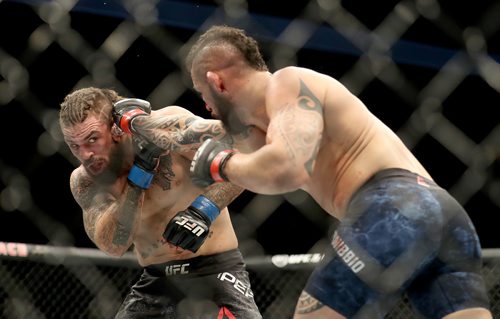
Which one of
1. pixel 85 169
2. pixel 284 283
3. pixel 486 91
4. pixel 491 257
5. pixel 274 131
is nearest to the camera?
pixel 274 131

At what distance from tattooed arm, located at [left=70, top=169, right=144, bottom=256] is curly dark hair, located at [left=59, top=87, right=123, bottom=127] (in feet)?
0.83

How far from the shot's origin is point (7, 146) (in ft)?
14.2

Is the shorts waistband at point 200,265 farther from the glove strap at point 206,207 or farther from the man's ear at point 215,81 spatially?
the man's ear at point 215,81

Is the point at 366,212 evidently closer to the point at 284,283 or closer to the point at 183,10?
the point at 183,10

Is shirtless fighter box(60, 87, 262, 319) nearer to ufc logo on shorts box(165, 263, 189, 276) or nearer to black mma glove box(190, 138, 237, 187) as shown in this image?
ufc logo on shorts box(165, 263, 189, 276)

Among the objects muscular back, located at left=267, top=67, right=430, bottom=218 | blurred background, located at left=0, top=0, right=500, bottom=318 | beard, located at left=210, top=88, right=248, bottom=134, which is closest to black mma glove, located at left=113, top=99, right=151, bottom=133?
beard, located at left=210, top=88, right=248, bottom=134

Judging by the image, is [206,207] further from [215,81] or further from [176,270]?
[215,81]

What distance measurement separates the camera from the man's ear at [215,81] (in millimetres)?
2072

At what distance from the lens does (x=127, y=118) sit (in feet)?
8.23

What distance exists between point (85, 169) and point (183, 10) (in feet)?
2.17

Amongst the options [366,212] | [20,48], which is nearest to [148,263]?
[366,212]

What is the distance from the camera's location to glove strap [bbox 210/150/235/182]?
6.25 ft

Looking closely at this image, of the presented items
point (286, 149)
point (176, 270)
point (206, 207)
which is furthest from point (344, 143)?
point (176, 270)

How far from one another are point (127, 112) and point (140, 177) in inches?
8.7
